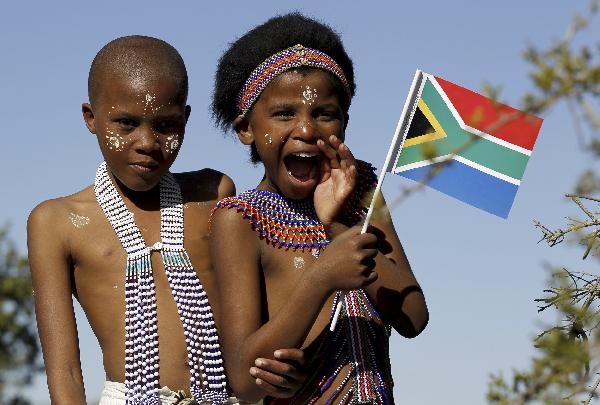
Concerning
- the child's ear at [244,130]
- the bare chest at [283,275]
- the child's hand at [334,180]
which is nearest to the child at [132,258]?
the child's ear at [244,130]

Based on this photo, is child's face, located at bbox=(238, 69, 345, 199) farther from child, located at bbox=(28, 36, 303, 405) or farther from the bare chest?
child, located at bbox=(28, 36, 303, 405)

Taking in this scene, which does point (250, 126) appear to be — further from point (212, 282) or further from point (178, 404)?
point (178, 404)

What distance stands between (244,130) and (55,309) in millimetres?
1099

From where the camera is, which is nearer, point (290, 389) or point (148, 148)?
point (290, 389)

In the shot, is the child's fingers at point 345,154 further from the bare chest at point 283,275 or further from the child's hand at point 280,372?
the child's hand at point 280,372

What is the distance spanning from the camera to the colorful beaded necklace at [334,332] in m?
4.31

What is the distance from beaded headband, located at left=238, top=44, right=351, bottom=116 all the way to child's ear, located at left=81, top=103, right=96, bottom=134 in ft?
2.33

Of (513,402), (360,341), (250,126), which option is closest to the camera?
(513,402)

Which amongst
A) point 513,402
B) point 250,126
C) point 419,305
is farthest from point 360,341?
point 513,402

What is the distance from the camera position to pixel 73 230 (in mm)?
4672

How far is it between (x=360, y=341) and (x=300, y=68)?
1148mm

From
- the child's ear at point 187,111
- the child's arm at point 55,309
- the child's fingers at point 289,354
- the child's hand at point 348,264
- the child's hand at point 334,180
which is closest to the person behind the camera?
the child's hand at point 348,264

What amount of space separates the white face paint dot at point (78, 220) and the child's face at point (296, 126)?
0.84 metres

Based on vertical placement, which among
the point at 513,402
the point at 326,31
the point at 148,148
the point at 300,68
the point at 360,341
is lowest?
the point at 513,402
